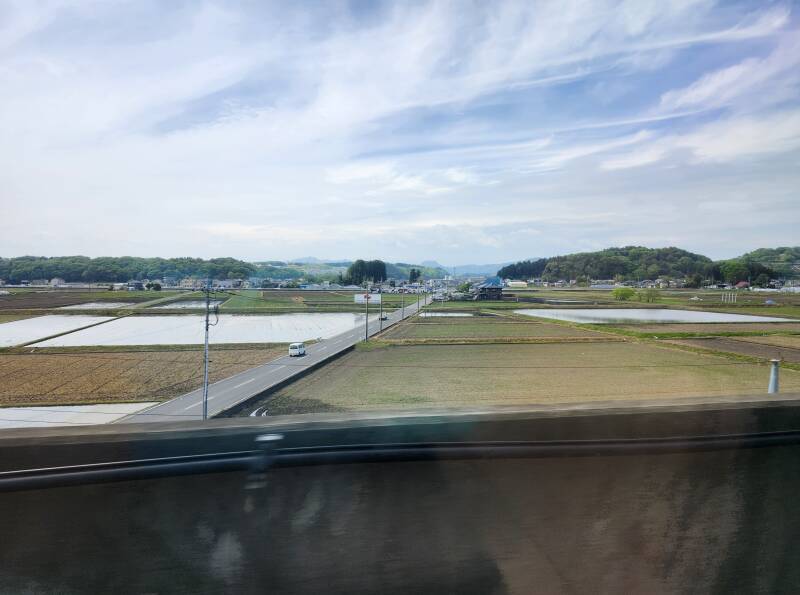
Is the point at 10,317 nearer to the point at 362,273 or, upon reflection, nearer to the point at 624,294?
the point at 624,294

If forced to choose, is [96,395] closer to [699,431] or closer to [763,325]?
[699,431]

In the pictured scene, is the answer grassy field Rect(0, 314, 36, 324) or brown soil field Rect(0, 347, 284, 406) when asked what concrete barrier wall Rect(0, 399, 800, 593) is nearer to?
brown soil field Rect(0, 347, 284, 406)

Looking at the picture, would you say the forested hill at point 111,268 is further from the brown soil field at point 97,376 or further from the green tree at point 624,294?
the green tree at point 624,294

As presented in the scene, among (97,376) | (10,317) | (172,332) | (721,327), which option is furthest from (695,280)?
(10,317)

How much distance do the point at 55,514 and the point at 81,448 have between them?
172 millimetres

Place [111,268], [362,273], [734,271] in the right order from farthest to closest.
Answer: [362,273] < [734,271] < [111,268]

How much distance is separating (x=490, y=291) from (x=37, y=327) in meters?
47.1

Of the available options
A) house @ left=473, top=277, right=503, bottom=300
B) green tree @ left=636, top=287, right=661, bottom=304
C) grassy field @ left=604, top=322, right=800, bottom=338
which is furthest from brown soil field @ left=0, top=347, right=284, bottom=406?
house @ left=473, top=277, right=503, bottom=300

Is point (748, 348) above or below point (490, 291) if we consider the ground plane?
above

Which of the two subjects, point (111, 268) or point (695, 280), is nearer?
point (111, 268)

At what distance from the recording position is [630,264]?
30016 millimetres

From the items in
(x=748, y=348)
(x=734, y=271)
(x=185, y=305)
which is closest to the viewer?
(x=185, y=305)

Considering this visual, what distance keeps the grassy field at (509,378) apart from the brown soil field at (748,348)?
33cm

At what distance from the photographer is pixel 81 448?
145 centimetres
